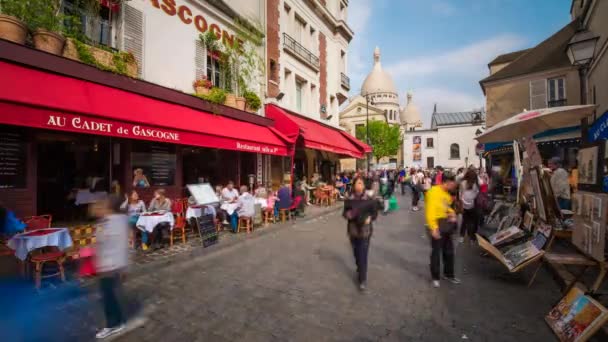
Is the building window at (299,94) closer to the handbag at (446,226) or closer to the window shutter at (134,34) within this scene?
the window shutter at (134,34)

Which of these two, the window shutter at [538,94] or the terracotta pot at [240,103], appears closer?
the terracotta pot at [240,103]

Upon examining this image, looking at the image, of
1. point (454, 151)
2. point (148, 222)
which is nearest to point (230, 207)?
point (148, 222)

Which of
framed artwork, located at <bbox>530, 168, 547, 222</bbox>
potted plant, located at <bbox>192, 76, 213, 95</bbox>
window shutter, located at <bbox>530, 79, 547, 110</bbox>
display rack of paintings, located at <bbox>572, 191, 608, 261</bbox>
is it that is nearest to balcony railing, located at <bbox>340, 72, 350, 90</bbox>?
window shutter, located at <bbox>530, 79, 547, 110</bbox>

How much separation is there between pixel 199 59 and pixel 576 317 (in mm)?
10651

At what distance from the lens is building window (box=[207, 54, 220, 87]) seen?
34.7 feet

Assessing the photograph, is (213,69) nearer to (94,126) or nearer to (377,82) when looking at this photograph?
(94,126)

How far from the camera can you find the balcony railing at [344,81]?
20.6 meters

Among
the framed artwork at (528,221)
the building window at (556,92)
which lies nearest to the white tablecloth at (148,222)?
the framed artwork at (528,221)

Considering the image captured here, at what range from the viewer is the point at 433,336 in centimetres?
315

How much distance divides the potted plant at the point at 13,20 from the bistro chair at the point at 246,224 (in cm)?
605

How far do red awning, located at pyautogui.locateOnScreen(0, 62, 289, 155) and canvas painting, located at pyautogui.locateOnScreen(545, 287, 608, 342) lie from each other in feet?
23.7

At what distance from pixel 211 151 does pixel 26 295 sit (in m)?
7.34

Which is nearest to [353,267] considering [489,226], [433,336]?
[433,336]

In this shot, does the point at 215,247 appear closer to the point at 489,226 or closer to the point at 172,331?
the point at 172,331
